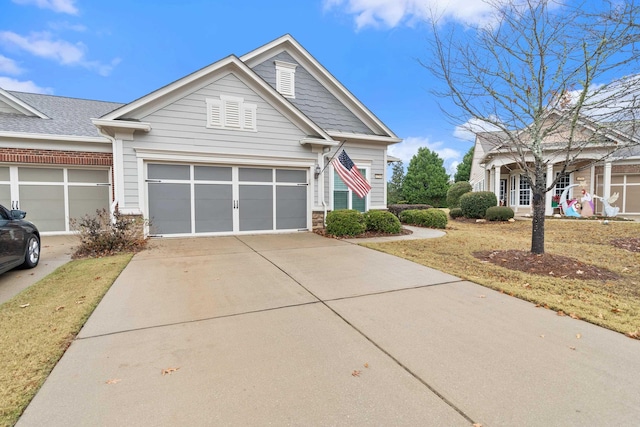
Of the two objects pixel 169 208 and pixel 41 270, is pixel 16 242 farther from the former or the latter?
pixel 169 208

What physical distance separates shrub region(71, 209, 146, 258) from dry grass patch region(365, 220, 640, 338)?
618 cm

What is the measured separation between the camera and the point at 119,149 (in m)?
8.40

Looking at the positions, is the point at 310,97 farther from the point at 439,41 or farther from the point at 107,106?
the point at 107,106

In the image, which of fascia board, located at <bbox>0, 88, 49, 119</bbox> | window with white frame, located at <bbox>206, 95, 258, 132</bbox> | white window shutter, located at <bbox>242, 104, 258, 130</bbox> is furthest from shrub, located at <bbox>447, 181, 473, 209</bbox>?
fascia board, located at <bbox>0, 88, 49, 119</bbox>

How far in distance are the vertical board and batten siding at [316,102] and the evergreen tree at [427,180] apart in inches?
817

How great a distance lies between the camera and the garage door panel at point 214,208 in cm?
938

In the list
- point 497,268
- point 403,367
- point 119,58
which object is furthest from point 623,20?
point 119,58

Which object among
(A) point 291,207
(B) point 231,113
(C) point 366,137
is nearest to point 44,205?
(B) point 231,113

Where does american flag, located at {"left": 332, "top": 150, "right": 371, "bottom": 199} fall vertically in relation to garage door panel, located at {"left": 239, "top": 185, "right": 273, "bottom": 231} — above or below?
above

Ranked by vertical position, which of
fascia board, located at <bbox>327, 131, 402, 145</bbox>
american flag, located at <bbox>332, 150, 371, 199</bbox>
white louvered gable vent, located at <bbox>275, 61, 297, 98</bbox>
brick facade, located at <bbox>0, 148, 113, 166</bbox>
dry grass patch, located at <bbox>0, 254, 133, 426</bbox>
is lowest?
dry grass patch, located at <bbox>0, 254, 133, 426</bbox>

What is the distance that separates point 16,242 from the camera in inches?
214

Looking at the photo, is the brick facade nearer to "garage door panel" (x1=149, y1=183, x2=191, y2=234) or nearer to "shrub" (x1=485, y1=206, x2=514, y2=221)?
"garage door panel" (x1=149, y1=183, x2=191, y2=234)

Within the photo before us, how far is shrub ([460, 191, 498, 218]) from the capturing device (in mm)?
16062

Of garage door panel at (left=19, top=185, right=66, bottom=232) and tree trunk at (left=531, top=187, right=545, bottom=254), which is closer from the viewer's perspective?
tree trunk at (left=531, top=187, right=545, bottom=254)
